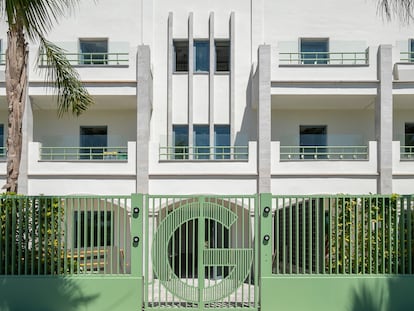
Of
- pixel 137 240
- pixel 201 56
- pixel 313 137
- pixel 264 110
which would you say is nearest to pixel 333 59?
pixel 264 110

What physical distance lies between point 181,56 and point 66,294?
1141cm

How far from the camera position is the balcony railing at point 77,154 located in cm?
1536

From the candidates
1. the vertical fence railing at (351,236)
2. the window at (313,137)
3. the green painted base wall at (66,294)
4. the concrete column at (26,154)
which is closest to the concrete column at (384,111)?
the window at (313,137)

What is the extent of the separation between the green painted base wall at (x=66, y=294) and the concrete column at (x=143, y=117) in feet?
19.0

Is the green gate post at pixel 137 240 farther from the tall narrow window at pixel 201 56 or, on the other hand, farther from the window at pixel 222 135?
the tall narrow window at pixel 201 56

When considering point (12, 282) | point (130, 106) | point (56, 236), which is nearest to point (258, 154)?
point (130, 106)

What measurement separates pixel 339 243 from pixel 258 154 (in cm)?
600

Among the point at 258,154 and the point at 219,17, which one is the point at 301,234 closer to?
the point at 258,154

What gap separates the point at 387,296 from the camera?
362 inches

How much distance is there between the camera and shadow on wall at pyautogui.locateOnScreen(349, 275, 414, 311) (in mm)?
9148

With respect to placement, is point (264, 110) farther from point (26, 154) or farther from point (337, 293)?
point (26, 154)

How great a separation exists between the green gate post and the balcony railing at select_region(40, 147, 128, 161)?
6.07 meters

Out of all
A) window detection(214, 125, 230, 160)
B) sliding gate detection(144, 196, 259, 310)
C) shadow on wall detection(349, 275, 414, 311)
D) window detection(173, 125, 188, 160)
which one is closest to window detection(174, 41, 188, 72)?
window detection(173, 125, 188, 160)

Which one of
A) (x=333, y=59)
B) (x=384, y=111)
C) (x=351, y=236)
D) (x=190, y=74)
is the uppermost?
(x=333, y=59)
